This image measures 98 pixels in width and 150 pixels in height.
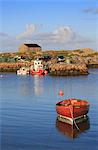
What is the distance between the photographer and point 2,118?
20969 mm

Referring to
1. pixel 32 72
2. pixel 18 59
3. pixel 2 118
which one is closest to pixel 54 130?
pixel 2 118

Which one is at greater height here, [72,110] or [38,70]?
[72,110]

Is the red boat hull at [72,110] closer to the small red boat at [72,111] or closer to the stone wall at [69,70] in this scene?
the small red boat at [72,111]

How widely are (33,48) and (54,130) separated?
102m

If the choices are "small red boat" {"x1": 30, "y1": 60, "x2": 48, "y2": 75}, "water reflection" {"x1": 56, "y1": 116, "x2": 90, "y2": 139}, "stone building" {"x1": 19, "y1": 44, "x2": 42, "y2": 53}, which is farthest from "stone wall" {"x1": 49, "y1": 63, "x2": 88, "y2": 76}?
"stone building" {"x1": 19, "y1": 44, "x2": 42, "y2": 53}

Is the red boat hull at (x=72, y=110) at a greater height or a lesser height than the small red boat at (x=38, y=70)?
greater

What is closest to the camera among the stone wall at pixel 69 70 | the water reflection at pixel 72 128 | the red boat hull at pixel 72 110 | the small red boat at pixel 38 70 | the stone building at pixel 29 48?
the water reflection at pixel 72 128

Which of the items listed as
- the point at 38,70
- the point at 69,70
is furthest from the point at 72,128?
the point at 38,70

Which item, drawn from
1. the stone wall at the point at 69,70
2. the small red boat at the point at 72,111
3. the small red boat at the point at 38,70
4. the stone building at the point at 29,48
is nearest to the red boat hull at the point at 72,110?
the small red boat at the point at 72,111

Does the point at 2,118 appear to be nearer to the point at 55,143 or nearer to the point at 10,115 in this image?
the point at 10,115

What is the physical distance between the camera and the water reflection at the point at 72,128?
56.2 ft

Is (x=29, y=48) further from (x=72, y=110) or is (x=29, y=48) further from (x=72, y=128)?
(x=72, y=128)

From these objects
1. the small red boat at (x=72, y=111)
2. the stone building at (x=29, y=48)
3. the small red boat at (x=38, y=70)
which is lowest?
the small red boat at (x=38, y=70)

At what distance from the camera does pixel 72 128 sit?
58.6 ft
